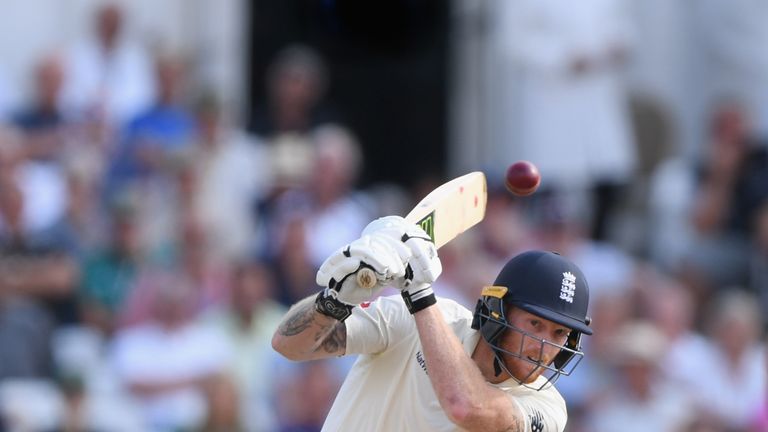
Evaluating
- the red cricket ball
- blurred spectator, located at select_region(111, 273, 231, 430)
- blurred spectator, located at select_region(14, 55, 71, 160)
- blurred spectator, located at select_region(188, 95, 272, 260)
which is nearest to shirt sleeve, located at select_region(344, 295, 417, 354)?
the red cricket ball

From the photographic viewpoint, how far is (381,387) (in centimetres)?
508

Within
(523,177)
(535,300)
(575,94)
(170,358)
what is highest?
(523,177)

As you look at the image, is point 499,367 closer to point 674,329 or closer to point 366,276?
→ point 366,276

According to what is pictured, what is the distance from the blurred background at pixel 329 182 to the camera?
9008mm

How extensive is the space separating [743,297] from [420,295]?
595 centimetres

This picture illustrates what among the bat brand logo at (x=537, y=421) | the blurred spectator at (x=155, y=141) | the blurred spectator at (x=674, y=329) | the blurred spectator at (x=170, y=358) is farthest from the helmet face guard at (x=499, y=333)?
the blurred spectator at (x=155, y=141)

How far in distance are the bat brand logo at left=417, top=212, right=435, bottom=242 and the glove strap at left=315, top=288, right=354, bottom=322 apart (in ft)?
1.33

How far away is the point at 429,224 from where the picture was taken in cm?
517

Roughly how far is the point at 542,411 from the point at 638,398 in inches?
169

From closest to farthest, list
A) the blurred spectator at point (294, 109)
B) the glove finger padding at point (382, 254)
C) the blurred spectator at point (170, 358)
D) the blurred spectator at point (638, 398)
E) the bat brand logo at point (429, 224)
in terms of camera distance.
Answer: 1. the glove finger padding at point (382, 254)
2. the bat brand logo at point (429, 224)
3. the blurred spectator at point (170, 358)
4. the blurred spectator at point (638, 398)
5. the blurred spectator at point (294, 109)

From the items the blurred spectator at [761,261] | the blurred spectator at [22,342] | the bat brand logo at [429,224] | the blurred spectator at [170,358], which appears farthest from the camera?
the blurred spectator at [761,261]

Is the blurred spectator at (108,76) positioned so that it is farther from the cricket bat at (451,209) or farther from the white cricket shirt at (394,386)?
the white cricket shirt at (394,386)

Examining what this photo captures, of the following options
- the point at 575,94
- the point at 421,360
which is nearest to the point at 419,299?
the point at 421,360

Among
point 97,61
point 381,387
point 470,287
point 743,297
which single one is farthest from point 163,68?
point 381,387
